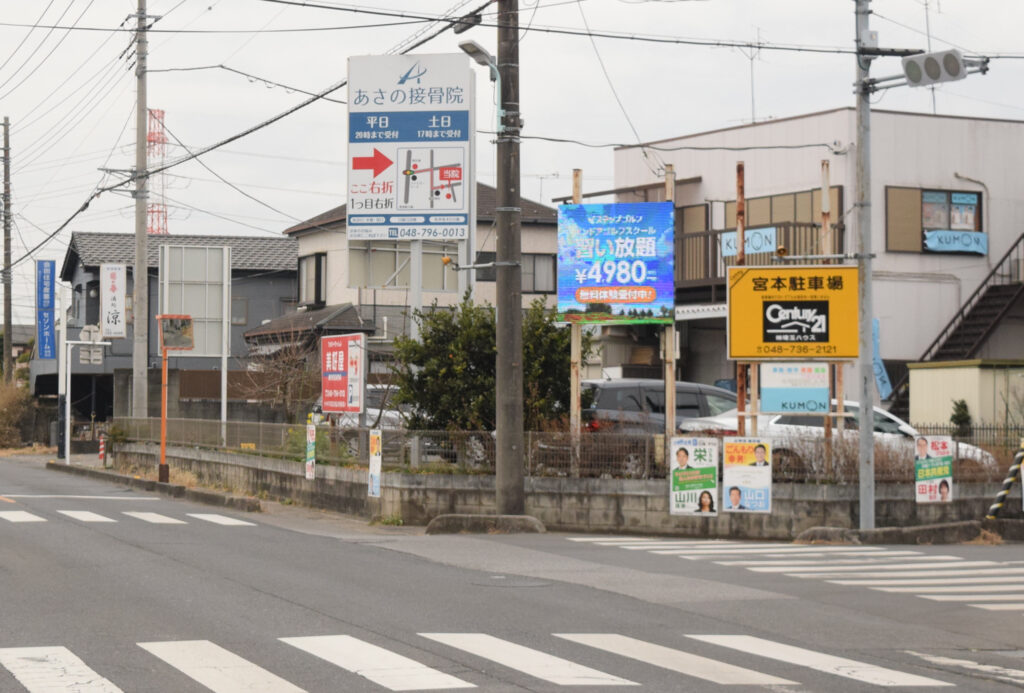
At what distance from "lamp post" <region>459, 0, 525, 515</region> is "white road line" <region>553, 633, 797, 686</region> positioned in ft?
28.2

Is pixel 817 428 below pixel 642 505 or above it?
above

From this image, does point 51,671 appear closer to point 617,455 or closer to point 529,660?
point 529,660

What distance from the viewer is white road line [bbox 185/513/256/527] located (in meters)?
19.9

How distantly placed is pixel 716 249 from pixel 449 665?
24.9 metres

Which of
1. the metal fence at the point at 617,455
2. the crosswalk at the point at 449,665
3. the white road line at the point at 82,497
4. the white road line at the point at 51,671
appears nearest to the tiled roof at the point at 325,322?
the white road line at the point at 82,497

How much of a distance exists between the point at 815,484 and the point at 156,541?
10061 mm

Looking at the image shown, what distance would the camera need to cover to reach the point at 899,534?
18500 mm

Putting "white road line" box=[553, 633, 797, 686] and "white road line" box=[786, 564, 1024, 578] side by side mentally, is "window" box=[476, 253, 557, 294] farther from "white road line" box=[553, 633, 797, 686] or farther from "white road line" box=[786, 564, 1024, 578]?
"white road line" box=[553, 633, 797, 686]

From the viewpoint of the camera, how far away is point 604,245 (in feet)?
66.1

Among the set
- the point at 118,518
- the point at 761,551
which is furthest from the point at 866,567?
the point at 118,518

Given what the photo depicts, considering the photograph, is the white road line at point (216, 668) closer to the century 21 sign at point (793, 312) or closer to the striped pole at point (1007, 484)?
the century 21 sign at point (793, 312)

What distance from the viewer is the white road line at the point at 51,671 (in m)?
7.46

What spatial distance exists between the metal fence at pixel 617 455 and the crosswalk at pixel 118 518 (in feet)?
8.30

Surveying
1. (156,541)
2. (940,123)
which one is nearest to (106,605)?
(156,541)
